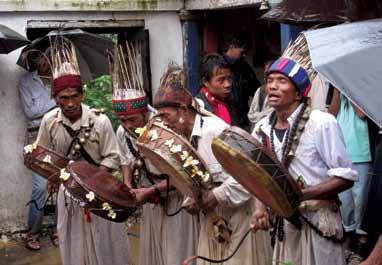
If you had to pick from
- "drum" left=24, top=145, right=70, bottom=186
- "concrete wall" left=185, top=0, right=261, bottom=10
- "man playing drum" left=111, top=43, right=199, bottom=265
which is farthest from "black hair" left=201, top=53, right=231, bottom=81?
"concrete wall" left=185, top=0, right=261, bottom=10

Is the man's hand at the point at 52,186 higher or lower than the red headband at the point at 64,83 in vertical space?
lower

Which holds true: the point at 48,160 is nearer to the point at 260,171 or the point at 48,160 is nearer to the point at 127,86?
the point at 127,86

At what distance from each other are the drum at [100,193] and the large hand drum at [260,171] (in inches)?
47.4

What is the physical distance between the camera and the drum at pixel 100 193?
4348mm

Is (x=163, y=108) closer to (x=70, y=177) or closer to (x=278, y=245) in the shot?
(x=70, y=177)

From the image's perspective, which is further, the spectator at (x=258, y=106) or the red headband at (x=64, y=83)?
the spectator at (x=258, y=106)

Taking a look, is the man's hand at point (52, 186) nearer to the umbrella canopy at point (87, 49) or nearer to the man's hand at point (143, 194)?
the man's hand at point (143, 194)

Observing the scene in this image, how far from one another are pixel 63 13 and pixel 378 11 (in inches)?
174

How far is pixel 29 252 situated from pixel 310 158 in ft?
14.9

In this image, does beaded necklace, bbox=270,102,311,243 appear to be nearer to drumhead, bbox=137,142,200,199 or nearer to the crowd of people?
the crowd of people

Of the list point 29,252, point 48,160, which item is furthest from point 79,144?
point 29,252

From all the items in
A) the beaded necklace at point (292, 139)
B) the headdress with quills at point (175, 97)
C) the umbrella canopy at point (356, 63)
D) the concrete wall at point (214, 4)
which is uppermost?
the concrete wall at point (214, 4)

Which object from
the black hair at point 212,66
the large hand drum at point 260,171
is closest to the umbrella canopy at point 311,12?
the black hair at point 212,66

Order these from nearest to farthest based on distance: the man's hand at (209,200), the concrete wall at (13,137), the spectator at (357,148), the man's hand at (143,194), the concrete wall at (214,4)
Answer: the man's hand at (209,200) → the man's hand at (143,194) → the spectator at (357,148) → the concrete wall at (214,4) → the concrete wall at (13,137)
